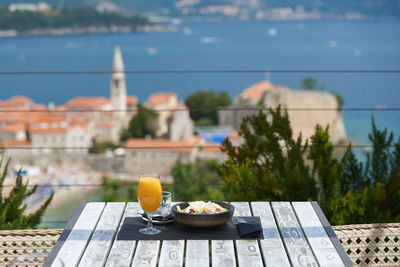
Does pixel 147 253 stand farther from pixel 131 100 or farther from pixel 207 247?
pixel 131 100

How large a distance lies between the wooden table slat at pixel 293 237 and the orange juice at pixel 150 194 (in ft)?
1.06

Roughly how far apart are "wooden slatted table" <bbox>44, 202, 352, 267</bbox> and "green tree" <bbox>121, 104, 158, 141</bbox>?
46.7m

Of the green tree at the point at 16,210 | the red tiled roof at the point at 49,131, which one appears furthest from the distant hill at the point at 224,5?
the green tree at the point at 16,210

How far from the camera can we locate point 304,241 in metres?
1.22

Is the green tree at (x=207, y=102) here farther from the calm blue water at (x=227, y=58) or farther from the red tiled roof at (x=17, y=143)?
the red tiled roof at (x=17, y=143)

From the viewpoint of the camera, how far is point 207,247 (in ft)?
3.84

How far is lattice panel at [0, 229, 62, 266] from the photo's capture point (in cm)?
160

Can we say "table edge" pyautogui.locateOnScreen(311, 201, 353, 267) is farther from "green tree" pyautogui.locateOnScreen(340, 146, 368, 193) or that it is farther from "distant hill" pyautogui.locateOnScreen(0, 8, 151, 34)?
"distant hill" pyautogui.locateOnScreen(0, 8, 151, 34)

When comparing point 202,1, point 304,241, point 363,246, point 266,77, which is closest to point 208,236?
point 304,241

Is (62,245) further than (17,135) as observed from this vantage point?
No

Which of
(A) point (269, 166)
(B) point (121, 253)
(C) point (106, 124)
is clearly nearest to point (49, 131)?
(C) point (106, 124)

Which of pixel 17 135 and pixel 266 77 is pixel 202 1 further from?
pixel 17 135

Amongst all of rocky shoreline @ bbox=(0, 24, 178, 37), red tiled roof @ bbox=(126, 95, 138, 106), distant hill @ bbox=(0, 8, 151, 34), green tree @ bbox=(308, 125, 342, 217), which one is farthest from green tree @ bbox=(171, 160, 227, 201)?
green tree @ bbox=(308, 125, 342, 217)

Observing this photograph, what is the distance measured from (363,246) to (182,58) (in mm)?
55335
